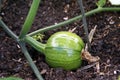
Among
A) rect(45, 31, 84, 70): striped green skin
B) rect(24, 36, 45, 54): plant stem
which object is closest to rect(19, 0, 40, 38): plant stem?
rect(24, 36, 45, 54): plant stem

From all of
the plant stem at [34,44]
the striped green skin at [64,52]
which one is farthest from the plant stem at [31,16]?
the striped green skin at [64,52]

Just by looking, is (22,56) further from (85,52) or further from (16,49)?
(85,52)

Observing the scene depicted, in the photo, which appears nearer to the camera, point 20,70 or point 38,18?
point 20,70

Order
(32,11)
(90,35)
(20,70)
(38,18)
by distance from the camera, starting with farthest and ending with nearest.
→ (38,18), (90,35), (20,70), (32,11)

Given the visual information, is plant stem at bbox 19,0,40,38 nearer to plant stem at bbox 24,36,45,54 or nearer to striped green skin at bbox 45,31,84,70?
plant stem at bbox 24,36,45,54

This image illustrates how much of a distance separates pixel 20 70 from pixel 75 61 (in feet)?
0.92

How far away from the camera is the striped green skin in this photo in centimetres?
180

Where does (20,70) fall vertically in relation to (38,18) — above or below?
below

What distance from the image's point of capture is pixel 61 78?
175 cm

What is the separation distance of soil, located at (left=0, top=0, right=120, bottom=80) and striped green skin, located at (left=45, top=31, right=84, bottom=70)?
0.04 m

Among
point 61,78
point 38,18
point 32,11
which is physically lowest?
point 61,78

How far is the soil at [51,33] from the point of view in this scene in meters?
1.78

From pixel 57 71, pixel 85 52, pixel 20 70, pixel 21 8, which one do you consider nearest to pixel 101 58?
pixel 85 52

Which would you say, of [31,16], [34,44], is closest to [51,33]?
[34,44]
